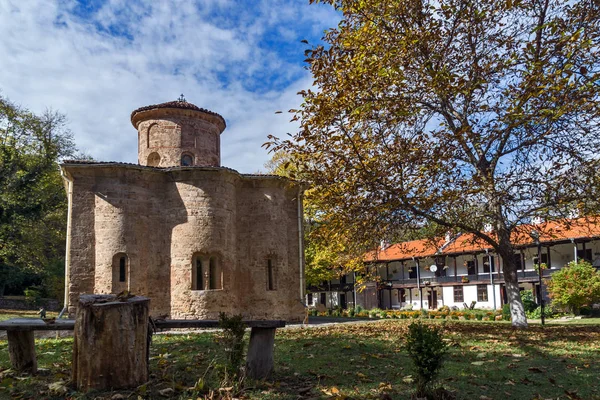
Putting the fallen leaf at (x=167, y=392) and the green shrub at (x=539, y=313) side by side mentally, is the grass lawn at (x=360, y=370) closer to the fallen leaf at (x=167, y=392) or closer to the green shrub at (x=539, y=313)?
the fallen leaf at (x=167, y=392)

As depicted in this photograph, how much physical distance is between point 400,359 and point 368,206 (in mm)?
Answer: 3986

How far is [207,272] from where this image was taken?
56.4ft

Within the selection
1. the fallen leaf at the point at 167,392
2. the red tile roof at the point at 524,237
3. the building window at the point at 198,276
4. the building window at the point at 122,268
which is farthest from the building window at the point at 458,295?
the fallen leaf at the point at 167,392

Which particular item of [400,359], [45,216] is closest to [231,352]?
[400,359]

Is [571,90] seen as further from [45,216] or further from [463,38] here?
[45,216]

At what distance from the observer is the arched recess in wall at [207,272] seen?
1717 cm

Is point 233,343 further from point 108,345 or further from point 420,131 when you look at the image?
point 420,131

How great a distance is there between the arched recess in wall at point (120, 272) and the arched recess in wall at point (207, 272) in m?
2.29

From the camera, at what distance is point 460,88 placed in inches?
389

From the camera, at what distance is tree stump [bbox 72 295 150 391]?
5.09 m

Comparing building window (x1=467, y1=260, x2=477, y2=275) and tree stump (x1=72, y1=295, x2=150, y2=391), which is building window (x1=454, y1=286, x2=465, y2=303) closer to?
building window (x1=467, y1=260, x2=477, y2=275)

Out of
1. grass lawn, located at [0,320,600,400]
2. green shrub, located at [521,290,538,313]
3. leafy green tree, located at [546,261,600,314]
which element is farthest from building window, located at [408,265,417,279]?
grass lawn, located at [0,320,600,400]

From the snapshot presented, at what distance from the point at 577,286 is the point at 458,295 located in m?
12.4

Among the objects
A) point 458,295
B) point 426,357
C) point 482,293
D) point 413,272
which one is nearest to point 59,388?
point 426,357
